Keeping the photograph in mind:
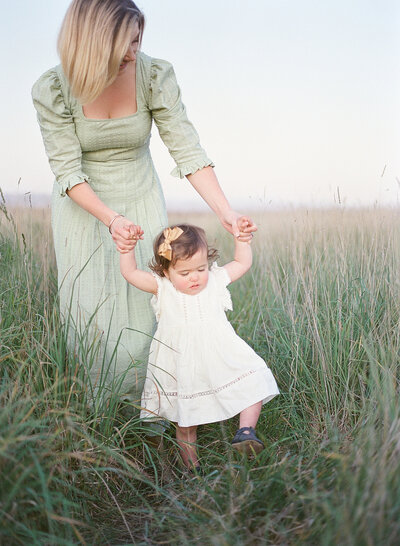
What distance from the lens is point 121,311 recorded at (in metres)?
2.84

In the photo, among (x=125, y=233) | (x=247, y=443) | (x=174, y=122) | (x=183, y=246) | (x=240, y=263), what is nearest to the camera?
(x=247, y=443)

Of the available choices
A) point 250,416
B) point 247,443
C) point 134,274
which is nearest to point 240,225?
point 134,274

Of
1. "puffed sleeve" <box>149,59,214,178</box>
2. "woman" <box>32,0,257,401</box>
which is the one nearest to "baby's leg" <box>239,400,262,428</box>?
"woman" <box>32,0,257,401</box>

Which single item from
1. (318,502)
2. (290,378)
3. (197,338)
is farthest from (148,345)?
(318,502)

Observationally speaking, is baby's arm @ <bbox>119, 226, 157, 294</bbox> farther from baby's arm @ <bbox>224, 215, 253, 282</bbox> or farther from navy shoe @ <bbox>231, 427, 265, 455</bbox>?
navy shoe @ <bbox>231, 427, 265, 455</bbox>

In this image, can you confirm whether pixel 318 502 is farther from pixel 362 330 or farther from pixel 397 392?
pixel 362 330

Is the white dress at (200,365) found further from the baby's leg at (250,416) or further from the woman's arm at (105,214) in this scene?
the woman's arm at (105,214)

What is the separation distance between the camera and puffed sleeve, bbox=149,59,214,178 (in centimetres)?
281

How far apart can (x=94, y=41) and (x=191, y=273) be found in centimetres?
100

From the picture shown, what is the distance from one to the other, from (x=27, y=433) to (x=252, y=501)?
2.35 feet

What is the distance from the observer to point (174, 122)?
287 centimetres

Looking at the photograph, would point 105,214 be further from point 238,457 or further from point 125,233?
point 238,457

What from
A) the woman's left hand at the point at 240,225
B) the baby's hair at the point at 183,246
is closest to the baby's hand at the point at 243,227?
the woman's left hand at the point at 240,225

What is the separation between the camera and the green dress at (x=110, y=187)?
2.73 metres
